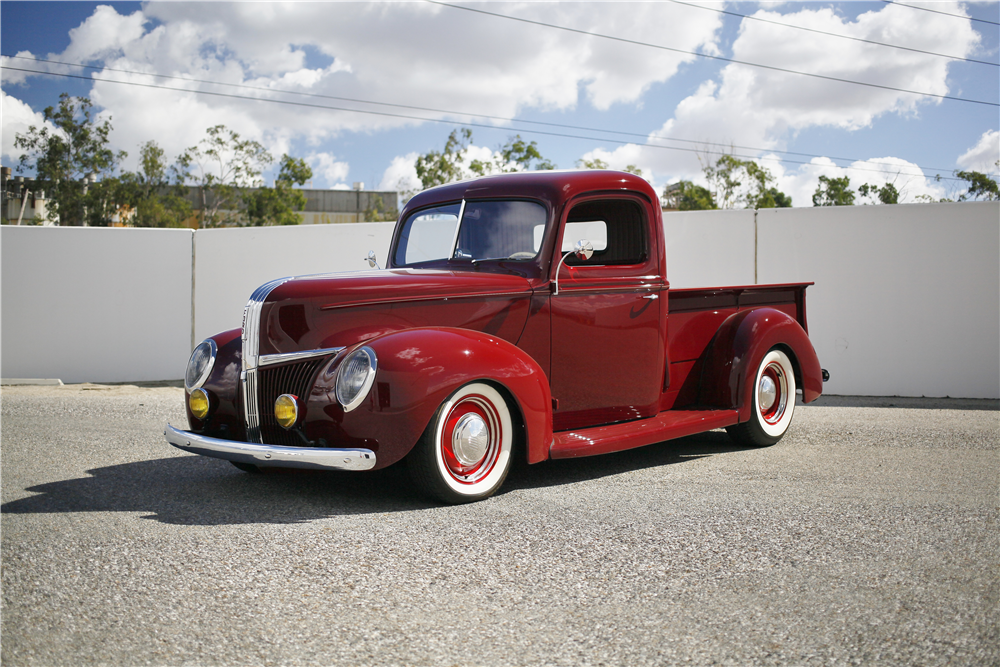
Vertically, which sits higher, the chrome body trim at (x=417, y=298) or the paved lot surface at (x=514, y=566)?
the chrome body trim at (x=417, y=298)

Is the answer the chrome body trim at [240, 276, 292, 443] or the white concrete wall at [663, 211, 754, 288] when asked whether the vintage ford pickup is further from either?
the white concrete wall at [663, 211, 754, 288]

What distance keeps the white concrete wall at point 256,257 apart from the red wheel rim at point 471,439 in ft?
22.5

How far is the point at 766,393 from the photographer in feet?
20.0

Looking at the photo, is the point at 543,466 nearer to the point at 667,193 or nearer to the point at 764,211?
the point at 764,211

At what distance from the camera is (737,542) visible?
3.46m

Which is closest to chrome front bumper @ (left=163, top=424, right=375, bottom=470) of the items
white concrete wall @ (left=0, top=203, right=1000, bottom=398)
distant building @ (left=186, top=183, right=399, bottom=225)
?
white concrete wall @ (left=0, top=203, right=1000, bottom=398)

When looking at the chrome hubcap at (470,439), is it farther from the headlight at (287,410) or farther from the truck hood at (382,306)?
the headlight at (287,410)

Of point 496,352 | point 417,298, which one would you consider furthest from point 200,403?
point 496,352

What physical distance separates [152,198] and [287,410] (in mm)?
37155

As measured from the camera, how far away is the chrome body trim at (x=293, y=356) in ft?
13.4

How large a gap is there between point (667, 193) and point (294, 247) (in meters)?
38.8

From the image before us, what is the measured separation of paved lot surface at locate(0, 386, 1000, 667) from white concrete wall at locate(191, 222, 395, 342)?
5.61 meters

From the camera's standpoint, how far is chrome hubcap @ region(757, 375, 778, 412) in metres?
6.03

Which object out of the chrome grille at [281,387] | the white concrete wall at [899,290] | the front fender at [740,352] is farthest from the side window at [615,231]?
the white concrete wall at [899,290]
